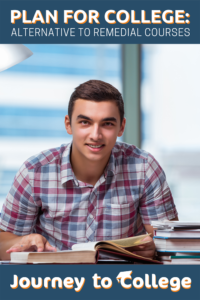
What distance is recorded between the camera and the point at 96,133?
1248mm

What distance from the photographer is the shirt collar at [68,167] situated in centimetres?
138

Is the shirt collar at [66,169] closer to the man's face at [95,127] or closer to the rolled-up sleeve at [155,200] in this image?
the man's face at [95,127]

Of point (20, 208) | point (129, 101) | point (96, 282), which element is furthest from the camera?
point (129, 101)

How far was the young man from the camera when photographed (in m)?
1.31

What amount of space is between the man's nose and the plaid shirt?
0.73 ft

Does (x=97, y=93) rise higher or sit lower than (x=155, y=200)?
higher

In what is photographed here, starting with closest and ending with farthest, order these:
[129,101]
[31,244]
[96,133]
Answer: [31,244], [96,133], [129,101]

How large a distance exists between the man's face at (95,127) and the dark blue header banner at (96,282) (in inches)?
25.5

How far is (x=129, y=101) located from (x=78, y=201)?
6.09 feet

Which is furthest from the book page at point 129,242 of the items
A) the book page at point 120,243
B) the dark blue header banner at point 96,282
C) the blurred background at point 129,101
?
the blurred background at point 129,101

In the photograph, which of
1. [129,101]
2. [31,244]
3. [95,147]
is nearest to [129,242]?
[31,244]

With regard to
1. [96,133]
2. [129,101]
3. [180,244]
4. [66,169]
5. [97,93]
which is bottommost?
[180,244]

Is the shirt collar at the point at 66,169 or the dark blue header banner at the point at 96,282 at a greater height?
the shirt collar at the point at 66,169

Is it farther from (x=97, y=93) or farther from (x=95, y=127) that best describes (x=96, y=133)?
(x=97, y=93)
